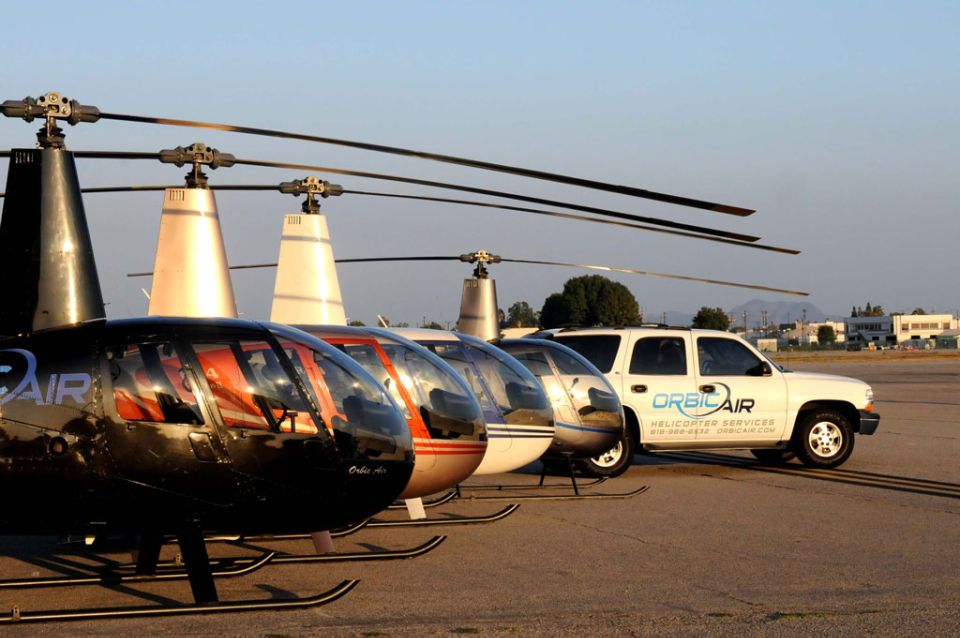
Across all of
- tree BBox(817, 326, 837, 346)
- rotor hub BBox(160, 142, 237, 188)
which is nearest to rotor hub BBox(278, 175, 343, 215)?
rotor hub BBox(160, 142, 237, 188)

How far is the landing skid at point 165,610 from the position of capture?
7.26 meters

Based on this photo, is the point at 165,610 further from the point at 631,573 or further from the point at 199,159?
the point at 199,159

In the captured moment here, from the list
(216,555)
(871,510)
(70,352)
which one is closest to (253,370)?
(70,352)

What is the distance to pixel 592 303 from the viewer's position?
119812 millimetres

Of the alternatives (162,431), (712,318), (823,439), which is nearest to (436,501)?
(162,431)

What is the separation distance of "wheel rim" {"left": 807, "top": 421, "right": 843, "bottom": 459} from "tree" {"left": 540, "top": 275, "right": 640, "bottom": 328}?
100 metres

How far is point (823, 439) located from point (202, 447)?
10.9 meters

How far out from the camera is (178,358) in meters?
7.88

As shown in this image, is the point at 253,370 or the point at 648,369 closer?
the point at 253,370

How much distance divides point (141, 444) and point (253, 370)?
0.88 m

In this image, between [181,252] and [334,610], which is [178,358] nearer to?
[334,610]

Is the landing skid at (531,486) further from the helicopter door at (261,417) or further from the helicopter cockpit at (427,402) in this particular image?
the helicopter door at (261,417)

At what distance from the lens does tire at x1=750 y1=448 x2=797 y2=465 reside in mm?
17531

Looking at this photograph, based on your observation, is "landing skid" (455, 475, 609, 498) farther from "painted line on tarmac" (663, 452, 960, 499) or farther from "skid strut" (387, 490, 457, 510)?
"painted line on tarmac" (663, 452, 960, 499)
